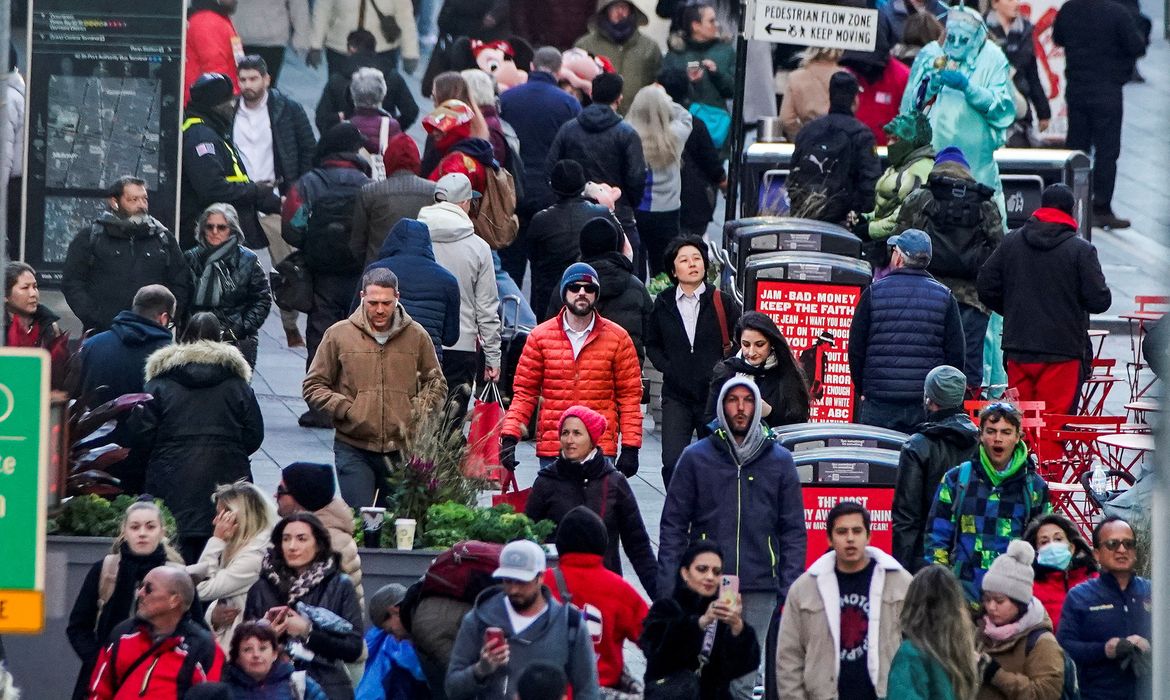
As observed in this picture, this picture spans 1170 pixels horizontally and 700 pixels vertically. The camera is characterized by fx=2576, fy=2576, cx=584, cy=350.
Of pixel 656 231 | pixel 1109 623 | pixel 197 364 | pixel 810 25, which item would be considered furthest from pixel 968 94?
pixel 1109 623

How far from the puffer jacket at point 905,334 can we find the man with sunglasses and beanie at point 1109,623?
364cm

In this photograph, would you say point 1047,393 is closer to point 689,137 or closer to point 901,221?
point 901,221

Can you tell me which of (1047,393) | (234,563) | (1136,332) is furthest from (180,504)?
(1136,332)

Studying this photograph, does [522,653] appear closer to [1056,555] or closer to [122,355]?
[1056,555]

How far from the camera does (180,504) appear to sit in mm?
12219

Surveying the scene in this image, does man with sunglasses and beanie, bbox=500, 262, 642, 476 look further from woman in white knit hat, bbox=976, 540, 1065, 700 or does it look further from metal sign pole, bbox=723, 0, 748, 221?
metal sign pole, bbox=723, 0, 748, 221

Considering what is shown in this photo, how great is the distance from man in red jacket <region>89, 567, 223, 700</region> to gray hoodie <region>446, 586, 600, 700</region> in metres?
0.95

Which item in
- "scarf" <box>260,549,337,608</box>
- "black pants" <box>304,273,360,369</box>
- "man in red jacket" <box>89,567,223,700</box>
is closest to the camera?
"man in red jacket" <box>89,567,223,700</box>

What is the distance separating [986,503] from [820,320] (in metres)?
4.62

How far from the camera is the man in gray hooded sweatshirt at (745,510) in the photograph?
37.4ft

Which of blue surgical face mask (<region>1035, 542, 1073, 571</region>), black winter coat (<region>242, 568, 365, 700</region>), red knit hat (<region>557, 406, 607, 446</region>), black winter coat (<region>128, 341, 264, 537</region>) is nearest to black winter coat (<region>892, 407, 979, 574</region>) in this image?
blue surgical face mask (<region>1035, 542, 1073, 571</region>)

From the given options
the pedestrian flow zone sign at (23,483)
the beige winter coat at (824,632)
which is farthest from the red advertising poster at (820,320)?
the pedestrian flow zone sign at (23,483)

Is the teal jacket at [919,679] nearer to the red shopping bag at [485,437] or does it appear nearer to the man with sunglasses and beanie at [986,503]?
the man with sunglasses and beanie at [986,503]

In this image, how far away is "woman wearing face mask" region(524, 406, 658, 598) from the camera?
37.9 feet
